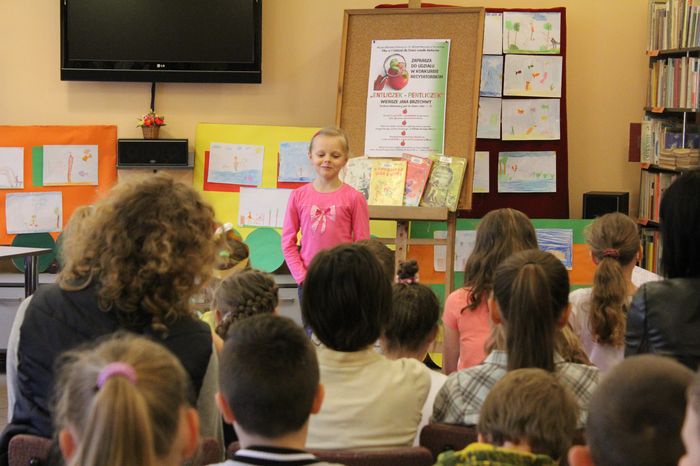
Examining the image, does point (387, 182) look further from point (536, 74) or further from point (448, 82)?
point (536, 74)

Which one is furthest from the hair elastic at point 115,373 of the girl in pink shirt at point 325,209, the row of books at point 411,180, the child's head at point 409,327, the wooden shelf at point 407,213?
the row of books at point 411,180

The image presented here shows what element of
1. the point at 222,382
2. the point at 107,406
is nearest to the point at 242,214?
the point at 222,382

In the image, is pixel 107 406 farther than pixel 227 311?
No

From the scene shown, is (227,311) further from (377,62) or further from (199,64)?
(199,64)

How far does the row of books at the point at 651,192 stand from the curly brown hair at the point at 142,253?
4.46 meters

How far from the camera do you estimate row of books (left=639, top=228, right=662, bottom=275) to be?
229 inches

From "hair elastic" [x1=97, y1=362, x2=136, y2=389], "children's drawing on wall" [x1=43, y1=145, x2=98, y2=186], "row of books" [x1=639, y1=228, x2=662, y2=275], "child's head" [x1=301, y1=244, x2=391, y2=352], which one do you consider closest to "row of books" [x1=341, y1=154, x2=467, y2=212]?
"row of books" [x1=639, y1=228, x2=662, y2=275]

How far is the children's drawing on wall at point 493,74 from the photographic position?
5863mm

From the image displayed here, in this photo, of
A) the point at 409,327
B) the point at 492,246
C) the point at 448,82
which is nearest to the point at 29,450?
the point at 409,327

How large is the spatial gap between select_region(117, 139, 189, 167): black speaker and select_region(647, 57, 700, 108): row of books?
3.06m

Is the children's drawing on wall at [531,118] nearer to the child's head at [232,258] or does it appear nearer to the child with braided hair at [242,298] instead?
the child's head at [232,258]

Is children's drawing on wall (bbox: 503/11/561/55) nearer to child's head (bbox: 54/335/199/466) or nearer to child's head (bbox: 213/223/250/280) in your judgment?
child's head (bbox: 213/223/250/280)

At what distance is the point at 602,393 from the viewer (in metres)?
1.38

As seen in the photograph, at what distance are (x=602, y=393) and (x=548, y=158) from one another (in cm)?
467
